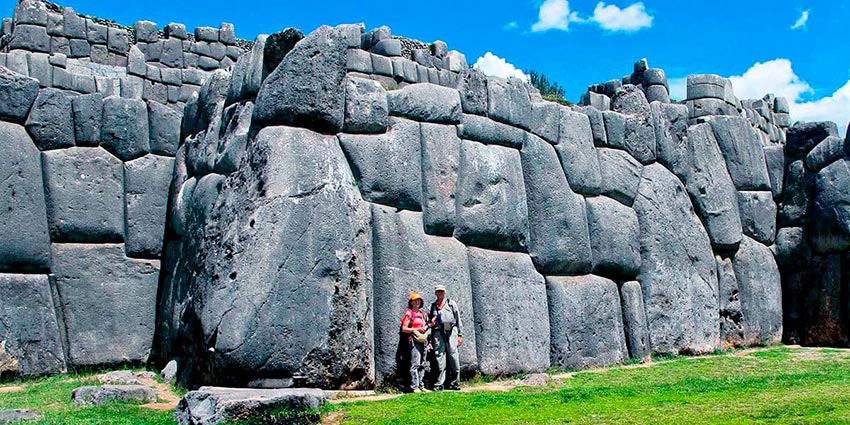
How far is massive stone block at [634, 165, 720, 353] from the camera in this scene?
15.2 m

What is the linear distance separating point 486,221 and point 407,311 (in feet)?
7.12

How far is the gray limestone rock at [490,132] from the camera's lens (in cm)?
1324

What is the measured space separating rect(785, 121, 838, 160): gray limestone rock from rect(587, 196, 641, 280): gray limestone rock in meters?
5.18

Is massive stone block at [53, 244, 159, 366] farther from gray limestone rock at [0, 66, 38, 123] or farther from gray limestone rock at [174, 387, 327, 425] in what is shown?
gray limestone rock at [174, 387, 327, 425]

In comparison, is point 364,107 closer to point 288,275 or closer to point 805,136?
point 288,275

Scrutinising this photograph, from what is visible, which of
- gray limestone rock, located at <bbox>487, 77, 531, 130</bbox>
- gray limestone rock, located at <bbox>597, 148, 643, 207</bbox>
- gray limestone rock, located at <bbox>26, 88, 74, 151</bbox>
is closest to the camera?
gray limestone rock, located at <bbox>26, 88, 74, 151</bbox>

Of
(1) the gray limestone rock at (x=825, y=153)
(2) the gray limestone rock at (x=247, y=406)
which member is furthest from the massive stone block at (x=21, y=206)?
(1) the gray limestone rock at (x=825, y=153)

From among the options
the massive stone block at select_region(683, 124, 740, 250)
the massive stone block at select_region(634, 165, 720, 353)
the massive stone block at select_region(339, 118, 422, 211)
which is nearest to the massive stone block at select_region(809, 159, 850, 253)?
the massive stone block at select_region(683, 124, 740, 250)

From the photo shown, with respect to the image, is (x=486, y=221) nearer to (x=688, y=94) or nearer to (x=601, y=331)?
(x=601, y=331)

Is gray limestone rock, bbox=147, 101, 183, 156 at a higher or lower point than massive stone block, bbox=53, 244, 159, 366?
higher

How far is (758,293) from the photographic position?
17.1 meters

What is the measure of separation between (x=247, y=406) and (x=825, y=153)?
13490mm

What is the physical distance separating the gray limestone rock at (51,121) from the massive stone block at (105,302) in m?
1.48

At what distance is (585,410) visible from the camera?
28.7 ft
